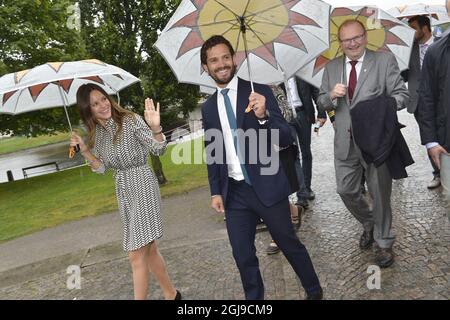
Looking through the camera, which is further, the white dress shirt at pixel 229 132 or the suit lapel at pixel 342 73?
the suit lapel at pixel 342 73

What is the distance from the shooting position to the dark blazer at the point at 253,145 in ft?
10.5

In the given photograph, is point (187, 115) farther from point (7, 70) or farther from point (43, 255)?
point (7, 70)

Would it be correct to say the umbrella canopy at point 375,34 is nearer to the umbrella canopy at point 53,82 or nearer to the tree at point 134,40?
the umbrella canopy at point 53,82

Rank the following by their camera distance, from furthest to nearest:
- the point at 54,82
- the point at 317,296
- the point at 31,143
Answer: the point at 31,143 < the point at 54,82 < the point at 317,296

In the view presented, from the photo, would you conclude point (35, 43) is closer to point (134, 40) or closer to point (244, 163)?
point (134, 40)

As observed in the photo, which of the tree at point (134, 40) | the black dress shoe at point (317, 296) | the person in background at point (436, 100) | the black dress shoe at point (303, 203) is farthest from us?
the tree at point (134, 40)

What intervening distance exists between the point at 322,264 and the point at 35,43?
47.4ft

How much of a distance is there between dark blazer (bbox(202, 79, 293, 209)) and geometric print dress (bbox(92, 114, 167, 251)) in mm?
524

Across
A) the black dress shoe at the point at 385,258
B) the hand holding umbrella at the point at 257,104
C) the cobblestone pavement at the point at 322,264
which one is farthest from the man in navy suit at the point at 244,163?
the black dress shoe at the point at 385,258

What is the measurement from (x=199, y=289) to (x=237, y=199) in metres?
1.34

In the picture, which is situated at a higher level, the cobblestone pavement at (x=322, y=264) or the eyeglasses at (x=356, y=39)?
the eyeglasses at (x=356, y=39)

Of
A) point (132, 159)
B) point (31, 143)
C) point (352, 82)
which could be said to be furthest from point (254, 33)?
point (31, 143)

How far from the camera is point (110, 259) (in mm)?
5551

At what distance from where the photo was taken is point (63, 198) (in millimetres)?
11773
